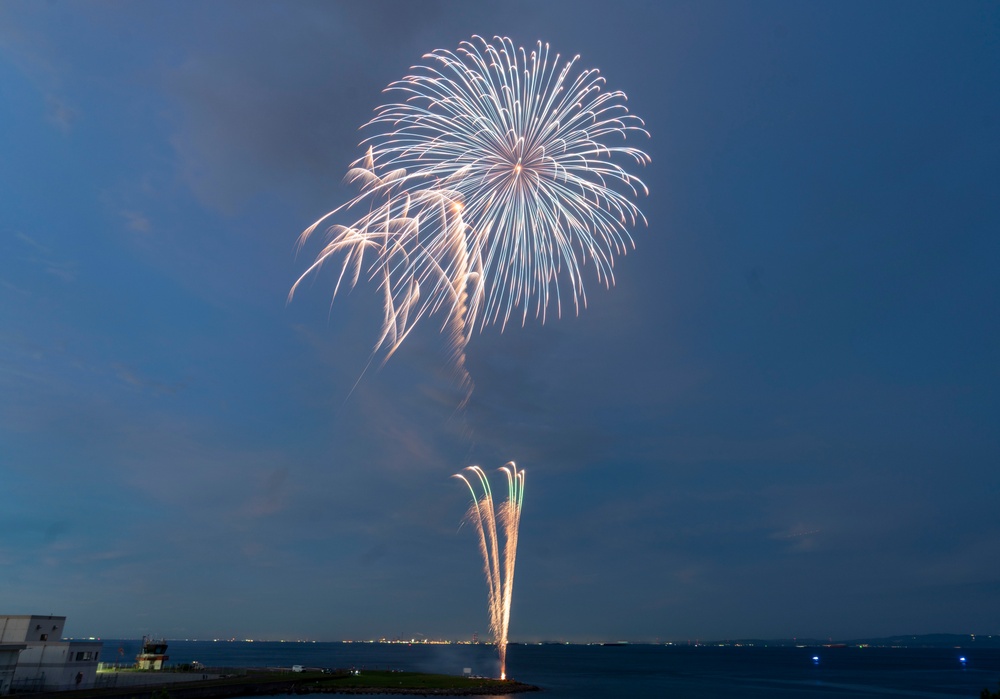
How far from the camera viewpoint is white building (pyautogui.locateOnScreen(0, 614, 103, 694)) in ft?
189

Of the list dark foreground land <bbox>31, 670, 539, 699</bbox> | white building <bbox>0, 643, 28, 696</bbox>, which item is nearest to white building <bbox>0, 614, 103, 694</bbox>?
white building <bbox>0, 643, 28, 696</bbox>

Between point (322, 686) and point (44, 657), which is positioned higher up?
point (44, 657)

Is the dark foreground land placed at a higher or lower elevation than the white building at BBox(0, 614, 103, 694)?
lower

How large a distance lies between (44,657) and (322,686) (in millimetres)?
35905

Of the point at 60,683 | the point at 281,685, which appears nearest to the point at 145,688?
the point at 60,683

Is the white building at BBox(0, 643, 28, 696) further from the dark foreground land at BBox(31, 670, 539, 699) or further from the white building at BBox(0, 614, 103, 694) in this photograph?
the dark foreground land at BBox(31, 670, 539, 699)

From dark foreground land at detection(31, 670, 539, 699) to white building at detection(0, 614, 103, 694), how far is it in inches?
92.1

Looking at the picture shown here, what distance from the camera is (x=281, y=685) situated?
81.4 metres

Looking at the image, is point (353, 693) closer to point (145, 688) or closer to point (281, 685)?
point (281, 685)

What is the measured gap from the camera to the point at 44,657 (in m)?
59.2

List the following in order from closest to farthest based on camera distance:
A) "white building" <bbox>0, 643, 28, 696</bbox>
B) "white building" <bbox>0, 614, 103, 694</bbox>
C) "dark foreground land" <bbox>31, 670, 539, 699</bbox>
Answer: "white building" <bbox>0, 643, 28, 696</bbox> → "white building" <bbox>0, 614, 103, 694</bbox> → "dark foreground land" <bbox>31, 670, 539, 699</bbox>

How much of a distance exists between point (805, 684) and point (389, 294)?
133 m

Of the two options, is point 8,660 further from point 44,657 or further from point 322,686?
point 322,686

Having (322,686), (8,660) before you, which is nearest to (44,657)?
(8,660)
